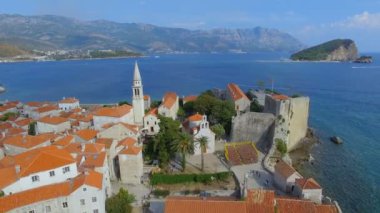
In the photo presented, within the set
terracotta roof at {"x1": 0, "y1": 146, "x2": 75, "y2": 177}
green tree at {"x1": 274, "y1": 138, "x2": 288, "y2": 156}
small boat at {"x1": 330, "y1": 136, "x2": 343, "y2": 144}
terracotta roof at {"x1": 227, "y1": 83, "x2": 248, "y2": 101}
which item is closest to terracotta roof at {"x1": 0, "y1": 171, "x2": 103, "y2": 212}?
terracotta roof at {"x1": 0, "y1": 146, "x2": 75, "y2": 177}

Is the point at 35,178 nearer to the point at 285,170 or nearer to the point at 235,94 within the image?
the point at 285,170

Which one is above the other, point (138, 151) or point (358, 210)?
point (138, 151)

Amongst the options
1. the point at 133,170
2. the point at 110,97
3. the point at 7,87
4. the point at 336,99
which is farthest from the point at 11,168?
the point at 7,87

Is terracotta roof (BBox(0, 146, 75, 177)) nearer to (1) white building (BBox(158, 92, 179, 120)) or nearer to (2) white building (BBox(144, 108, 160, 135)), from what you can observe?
(2) white building (BBox(144, 108, 160, 135))

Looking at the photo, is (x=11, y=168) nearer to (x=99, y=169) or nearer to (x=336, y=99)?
(x=99, y=169)

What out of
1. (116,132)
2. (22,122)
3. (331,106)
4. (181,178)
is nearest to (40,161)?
(116,132)

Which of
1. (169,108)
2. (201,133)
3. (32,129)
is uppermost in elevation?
(169,108)
